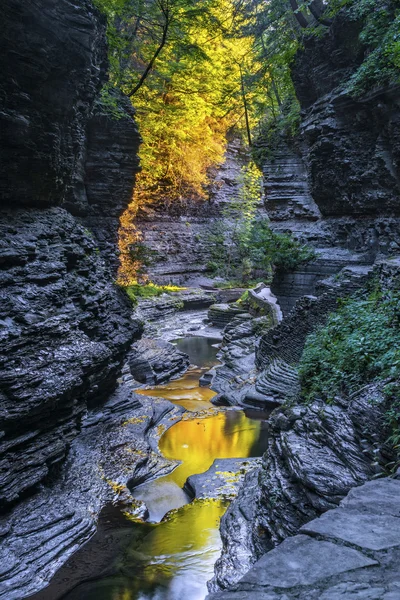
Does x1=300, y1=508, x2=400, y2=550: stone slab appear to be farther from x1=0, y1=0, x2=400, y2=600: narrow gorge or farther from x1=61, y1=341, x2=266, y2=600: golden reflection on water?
x1=61, y1=341, x2=266, y2=600: golden reflection on water

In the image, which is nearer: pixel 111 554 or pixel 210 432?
pixel 111 554

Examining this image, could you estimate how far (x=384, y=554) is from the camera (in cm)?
198

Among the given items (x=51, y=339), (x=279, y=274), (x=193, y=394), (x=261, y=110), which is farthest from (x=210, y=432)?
(x=261, y=110)

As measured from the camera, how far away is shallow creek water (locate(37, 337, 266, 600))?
5.37 meters

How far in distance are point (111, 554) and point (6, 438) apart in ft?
7.61

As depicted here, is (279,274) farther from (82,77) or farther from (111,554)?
(111,554)

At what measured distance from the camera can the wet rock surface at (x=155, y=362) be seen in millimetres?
14438

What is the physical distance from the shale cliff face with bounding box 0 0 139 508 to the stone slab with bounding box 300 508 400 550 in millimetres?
5110

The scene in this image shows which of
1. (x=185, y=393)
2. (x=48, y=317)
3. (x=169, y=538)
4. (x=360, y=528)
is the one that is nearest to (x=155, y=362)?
(x=185, y=393)

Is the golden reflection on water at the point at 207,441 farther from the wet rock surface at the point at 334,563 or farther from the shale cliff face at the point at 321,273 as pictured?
the wet rock surface at the point at 334,563

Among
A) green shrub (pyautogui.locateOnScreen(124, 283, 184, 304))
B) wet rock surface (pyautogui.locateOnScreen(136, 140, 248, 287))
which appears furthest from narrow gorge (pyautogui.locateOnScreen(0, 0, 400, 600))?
wet rock surface (pyautogui.locateOnScreen(136, 140, 248, 287))

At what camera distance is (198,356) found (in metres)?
18.4

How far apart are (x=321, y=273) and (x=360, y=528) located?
1255cm

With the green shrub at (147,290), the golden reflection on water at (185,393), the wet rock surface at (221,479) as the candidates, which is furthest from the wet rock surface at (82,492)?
the green shrub at (147,290)
